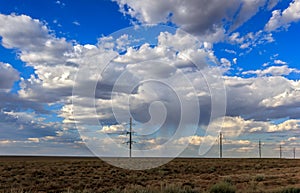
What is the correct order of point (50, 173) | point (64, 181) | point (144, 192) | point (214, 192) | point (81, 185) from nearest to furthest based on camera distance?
point (144, 192)
point (214, 192)
point (81, 185)
point (64, 181)
point (50, 173)

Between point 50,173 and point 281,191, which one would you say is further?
point 50,173

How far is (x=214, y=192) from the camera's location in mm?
18422

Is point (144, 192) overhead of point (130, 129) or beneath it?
beneath

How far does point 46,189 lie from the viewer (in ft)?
83.3

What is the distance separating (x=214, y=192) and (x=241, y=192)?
1.41 meters

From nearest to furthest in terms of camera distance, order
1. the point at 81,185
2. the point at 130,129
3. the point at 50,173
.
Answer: the point at 81,185 → the point at 50,173 → the point at 130,129

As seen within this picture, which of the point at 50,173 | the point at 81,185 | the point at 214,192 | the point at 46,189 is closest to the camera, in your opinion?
the point at 214,192

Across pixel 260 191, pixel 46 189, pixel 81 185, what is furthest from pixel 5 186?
pixel 260 191

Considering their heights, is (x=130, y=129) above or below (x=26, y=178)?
above

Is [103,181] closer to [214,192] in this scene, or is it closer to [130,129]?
[214,192]

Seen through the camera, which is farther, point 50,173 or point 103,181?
point 50,173

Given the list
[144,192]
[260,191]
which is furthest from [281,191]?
[144,192]

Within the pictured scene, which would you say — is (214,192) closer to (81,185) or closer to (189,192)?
(189,192)

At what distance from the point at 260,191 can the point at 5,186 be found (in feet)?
61.9
